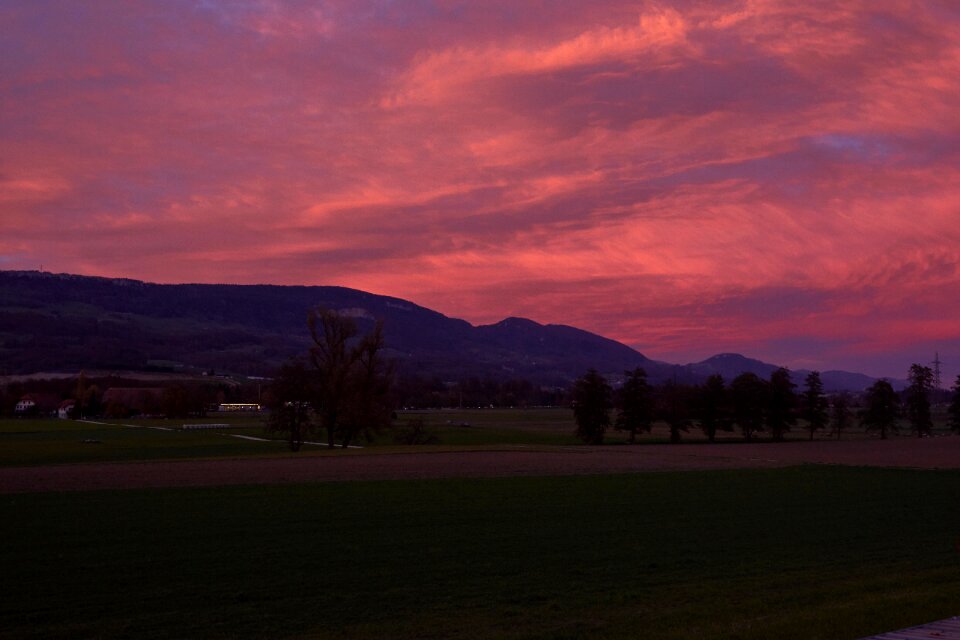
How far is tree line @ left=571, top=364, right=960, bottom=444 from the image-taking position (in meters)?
109

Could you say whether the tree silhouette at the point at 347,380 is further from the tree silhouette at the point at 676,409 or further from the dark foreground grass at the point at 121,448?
the tree silhouette at the point at 676,409

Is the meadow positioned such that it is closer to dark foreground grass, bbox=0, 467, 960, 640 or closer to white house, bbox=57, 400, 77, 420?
dark foreground grass, bbox=0, 467, 960, 640

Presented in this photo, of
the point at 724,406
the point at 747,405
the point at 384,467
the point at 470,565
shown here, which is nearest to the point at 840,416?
the point at 747,405

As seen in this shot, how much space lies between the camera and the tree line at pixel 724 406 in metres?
109

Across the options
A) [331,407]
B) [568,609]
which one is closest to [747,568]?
[568,609]

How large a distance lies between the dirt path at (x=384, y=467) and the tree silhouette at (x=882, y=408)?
2072 inches

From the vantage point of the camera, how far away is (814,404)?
4796 inches

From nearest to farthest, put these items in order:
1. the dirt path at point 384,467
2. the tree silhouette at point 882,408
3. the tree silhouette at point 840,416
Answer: the dirt path at point 384,467 < the tree silhouette at point 882,408 < the tree silhouette at point 840,416

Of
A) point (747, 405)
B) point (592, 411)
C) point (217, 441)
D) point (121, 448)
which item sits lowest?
point (121, 448)

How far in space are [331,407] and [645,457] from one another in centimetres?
2907

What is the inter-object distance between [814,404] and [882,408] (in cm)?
1269

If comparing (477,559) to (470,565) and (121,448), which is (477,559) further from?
(121,448)

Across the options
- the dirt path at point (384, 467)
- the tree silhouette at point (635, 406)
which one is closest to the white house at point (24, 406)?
the tree silhouette at point (635, 406)

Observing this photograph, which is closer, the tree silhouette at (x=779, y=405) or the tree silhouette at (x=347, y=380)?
the tree silhouette at (x=347, y=380)
